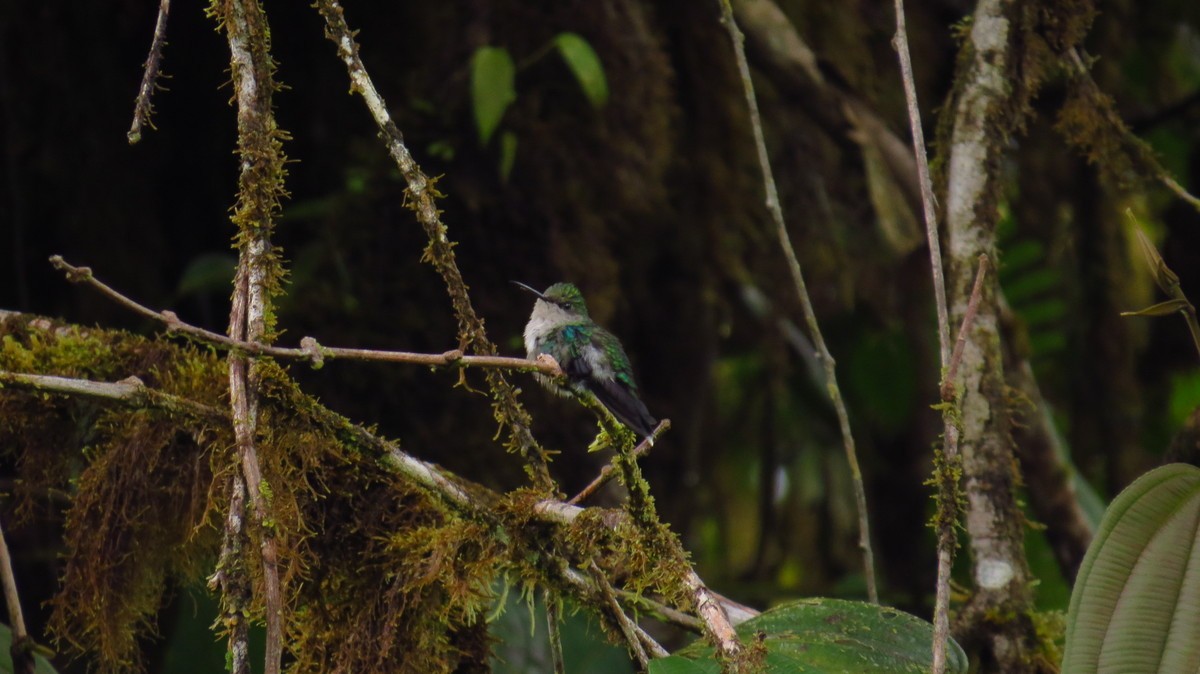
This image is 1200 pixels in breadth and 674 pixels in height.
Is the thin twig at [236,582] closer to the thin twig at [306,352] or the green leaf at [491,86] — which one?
the thin twig at [306,352]

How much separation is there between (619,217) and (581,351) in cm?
72

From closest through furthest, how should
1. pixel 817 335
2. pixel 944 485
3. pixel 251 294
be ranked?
pixel 944 485 → pixel 251 294 → pixel 817 335

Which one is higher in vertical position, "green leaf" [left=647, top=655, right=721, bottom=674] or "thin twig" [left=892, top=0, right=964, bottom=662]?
"thin twig" [left=892, top=0, right=964, bottom=662]

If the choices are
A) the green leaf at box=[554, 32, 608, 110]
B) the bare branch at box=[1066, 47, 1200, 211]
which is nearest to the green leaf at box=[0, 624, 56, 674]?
the green leaf at box=[554, 32, 608, 110]

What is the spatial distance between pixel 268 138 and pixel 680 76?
10.0ft

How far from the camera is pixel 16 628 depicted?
5.88 ft

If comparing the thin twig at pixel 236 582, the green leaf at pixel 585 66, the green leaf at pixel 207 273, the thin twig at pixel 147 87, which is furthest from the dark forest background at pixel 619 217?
the thin twig at pixel 147 87

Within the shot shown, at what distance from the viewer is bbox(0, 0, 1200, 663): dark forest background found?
168 inches

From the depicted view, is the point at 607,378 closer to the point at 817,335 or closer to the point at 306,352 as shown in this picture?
the point at 817,335

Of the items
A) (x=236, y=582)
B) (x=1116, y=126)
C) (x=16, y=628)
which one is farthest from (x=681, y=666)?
(x=1116, y=126)

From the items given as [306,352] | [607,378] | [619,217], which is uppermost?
[619,217]

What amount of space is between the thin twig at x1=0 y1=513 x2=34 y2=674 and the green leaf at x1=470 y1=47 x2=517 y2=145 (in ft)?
7.37

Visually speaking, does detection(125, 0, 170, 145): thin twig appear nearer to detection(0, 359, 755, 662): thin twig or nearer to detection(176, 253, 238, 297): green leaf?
detection(0, 359, 755, 662): thin twig

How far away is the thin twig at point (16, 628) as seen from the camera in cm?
175
